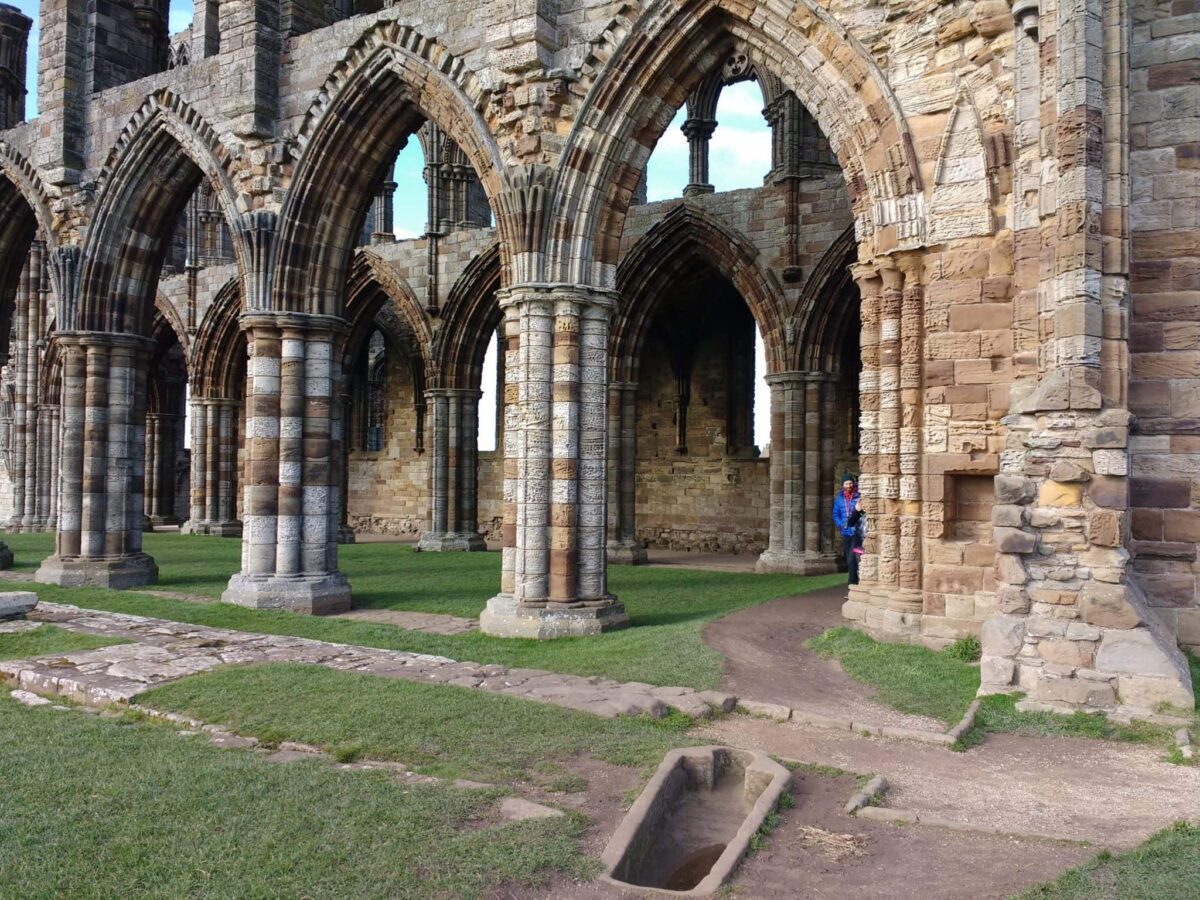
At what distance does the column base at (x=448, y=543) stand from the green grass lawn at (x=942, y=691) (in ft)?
36.0

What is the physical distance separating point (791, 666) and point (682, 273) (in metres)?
10.4

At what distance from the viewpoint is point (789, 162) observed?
15.1 metres

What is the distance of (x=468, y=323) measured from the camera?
19.0 meters

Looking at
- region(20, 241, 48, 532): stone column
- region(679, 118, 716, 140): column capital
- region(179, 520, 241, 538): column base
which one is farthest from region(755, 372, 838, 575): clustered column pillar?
region(20, 241, 48, 532): stone column

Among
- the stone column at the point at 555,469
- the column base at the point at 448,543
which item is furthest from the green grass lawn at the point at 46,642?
the column base at the point at 448,543

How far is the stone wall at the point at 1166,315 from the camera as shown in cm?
684

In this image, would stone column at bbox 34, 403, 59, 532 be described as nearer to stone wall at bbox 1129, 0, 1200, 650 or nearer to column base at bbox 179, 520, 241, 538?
column base at bbox 179, 520, 241, 538

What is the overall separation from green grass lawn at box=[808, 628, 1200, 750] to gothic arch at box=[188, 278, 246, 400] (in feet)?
59.5

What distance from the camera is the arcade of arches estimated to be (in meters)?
6.25

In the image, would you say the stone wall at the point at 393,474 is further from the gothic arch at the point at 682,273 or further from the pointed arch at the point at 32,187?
the pointed arch at the point at 32,187

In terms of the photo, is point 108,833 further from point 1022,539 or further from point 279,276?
point 279,276

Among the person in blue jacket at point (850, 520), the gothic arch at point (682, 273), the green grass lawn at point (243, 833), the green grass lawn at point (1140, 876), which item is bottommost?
the green grass lawn at point (1140, 876)

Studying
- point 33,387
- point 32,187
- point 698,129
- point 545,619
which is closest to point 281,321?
point 545,619

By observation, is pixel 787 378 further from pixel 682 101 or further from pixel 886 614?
pixel 886 614
